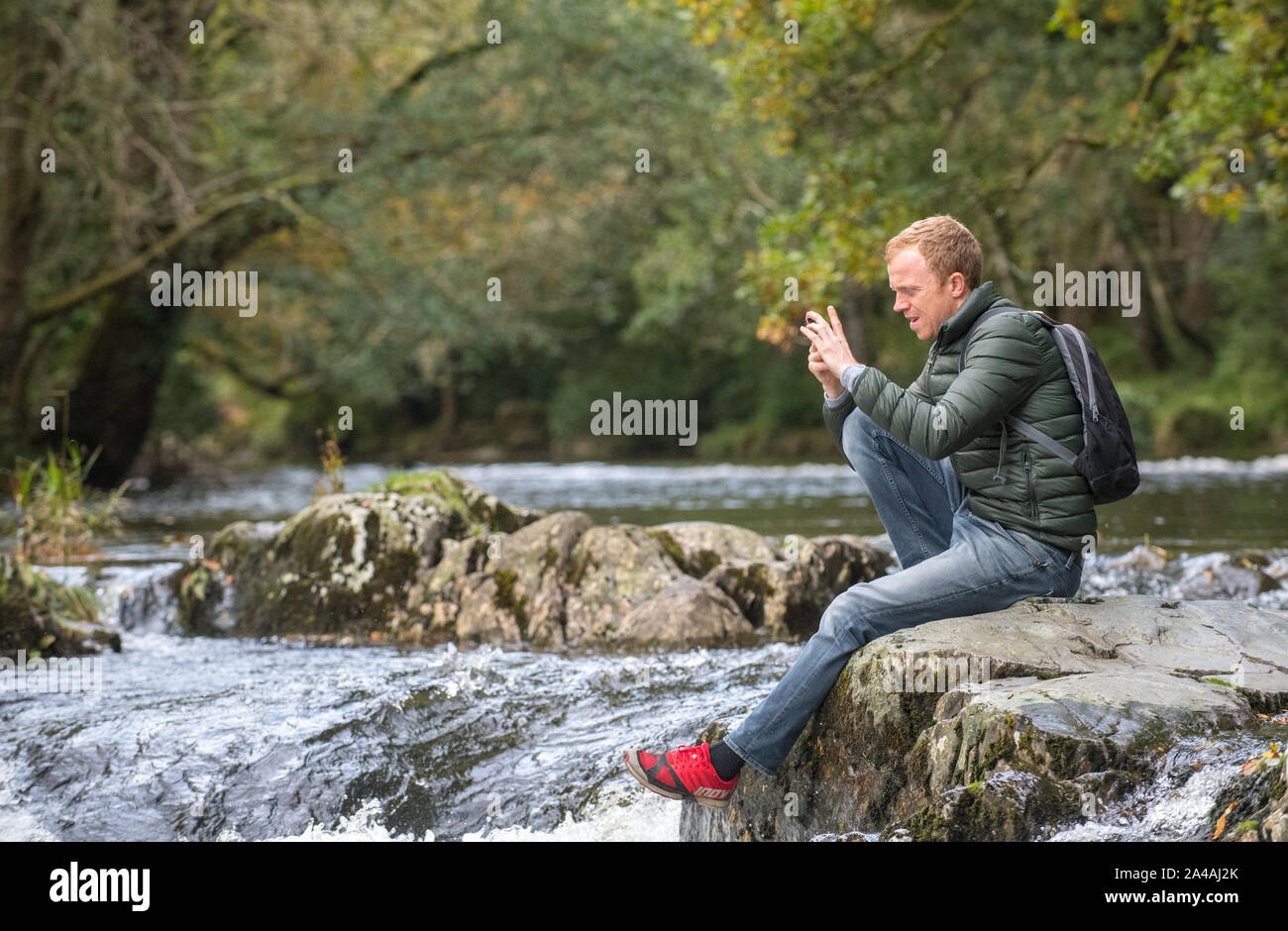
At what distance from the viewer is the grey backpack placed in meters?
3.96

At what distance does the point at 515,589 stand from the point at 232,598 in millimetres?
2180

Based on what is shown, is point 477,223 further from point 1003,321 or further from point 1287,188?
point 1003,321

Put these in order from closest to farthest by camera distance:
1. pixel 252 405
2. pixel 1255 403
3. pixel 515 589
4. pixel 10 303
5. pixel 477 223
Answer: pixel 515 589 < pixel 10 303 < pixel 1255 403 < pixel 477 223 < pixel 252 405

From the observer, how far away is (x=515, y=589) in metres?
8.00

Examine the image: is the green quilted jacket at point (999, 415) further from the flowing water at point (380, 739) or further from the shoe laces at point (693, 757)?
the shoe laces at point (693, 757)

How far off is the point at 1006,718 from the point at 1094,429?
1.05 m

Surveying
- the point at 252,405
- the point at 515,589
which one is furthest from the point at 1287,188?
the point at 252,405

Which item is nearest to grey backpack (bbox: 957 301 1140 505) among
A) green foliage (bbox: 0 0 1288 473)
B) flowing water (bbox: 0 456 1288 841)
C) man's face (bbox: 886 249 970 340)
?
man's face (bbox: 886 249 970 340)

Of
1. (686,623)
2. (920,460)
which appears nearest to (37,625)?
(686,623)

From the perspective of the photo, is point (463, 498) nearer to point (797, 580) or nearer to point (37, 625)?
point (797, 580)

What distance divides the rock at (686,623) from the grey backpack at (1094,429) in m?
3.57

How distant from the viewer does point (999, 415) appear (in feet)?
13.0
